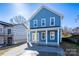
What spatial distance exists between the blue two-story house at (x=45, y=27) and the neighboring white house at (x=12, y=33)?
0.35 feet

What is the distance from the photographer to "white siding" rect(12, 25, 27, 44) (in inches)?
145

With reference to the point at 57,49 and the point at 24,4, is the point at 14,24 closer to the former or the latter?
the point at 24,4

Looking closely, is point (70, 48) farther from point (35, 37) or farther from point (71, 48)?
point (35, 37)

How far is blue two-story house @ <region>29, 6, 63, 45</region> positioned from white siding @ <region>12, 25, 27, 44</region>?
8 centimetres

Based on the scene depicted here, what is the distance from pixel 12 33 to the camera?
3691 millimetres

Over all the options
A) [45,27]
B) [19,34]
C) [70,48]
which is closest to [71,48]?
[70,48]

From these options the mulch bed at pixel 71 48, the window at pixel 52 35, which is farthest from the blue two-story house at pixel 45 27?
the mulch bed at pixel 71 48

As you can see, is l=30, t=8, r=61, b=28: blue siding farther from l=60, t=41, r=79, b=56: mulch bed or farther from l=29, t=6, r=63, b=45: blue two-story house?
l=60, t=41, r=79, b=56: mulch bed

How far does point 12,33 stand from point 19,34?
92 millimetres

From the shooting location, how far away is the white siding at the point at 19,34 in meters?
3.68

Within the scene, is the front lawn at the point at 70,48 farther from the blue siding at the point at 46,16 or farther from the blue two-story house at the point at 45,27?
the blue siding at the point at 46,16

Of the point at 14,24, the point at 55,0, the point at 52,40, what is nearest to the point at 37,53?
the point at 52,40

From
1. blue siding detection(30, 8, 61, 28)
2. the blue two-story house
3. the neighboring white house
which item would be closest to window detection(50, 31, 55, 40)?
the blue two-story house

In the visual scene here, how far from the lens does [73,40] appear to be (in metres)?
3.67
